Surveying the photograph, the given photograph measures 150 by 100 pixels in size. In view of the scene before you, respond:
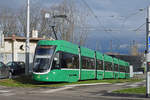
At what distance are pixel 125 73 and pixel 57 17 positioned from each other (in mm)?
16494

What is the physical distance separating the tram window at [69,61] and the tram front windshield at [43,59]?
1.26 m

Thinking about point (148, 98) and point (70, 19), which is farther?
point (70, 19)

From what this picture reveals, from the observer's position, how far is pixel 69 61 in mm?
21500

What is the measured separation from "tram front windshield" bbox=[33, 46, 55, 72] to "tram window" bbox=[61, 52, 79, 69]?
1.26 meters

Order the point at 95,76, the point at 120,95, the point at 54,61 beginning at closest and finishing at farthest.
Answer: the point at 120,95, the point at 54,61, the point at 95,76

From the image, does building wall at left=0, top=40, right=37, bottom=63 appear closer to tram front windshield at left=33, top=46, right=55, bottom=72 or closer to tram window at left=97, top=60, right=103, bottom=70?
tram window at left=97, top=60, right=103, bottom=70

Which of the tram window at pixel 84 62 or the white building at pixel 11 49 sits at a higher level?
the white building at pixel 11 49

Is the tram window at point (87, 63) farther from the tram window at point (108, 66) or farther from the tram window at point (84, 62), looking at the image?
the tram window at point (108, 66)

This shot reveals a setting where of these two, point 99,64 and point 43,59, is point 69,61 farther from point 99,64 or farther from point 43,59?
point 99,64

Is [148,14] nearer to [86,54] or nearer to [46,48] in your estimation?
[46,48]

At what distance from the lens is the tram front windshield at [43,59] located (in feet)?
63.8

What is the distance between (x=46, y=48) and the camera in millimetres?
20031

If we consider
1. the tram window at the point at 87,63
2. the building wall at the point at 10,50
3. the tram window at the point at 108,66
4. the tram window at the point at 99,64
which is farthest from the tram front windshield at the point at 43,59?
the tram window at the point at 108,66

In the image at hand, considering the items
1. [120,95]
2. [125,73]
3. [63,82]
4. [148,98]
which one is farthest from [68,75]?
[125,73]
